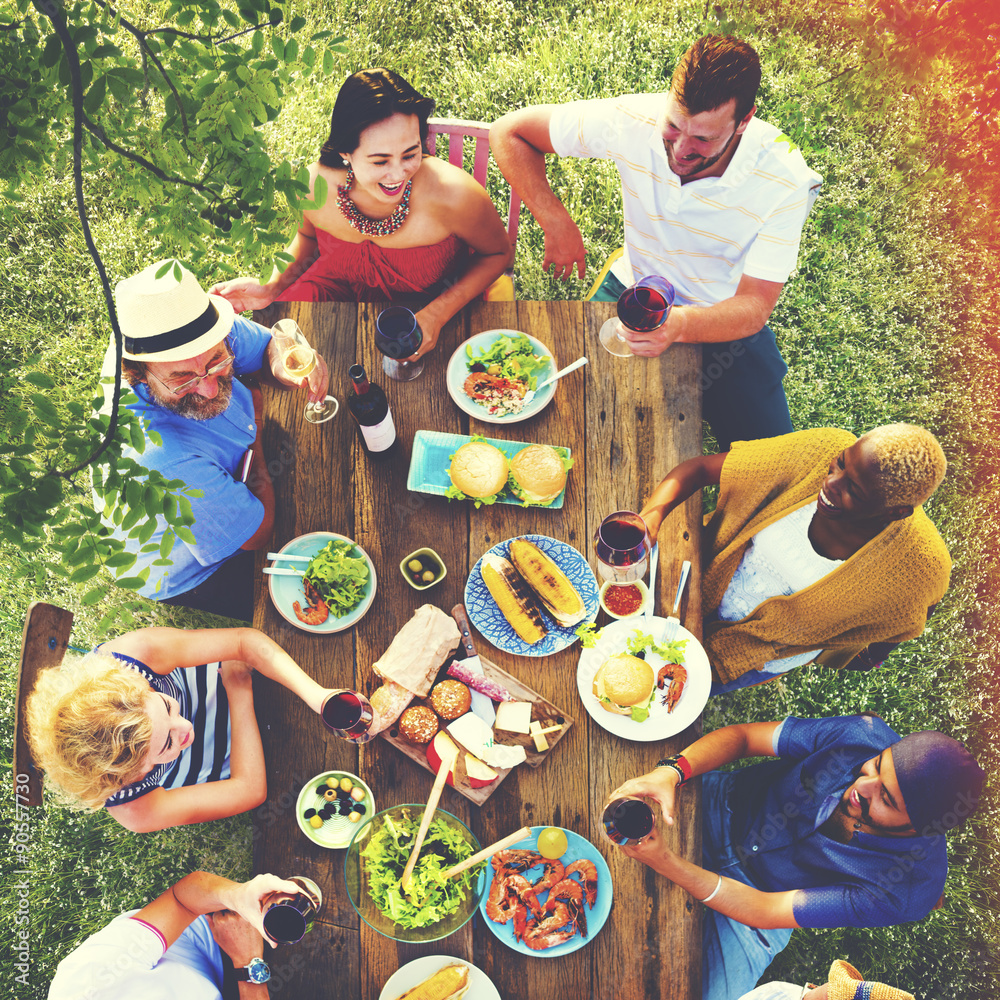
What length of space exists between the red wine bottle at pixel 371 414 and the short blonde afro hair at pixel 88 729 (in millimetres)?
1164

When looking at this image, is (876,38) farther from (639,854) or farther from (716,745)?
(639,854)

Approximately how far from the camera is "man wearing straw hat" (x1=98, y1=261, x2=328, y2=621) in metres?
2.61

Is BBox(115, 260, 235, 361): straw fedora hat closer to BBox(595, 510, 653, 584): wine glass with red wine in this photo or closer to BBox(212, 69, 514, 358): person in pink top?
BBox(212, 69, 514, 358): person in pink top

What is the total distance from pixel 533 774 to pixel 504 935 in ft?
1.68

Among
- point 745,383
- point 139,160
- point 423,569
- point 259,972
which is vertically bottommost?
point 259,972

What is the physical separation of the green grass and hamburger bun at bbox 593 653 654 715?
1584mm

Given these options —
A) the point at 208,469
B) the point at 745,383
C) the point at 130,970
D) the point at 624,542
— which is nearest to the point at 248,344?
the point at 208,469

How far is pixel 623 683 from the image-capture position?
8.16 ft

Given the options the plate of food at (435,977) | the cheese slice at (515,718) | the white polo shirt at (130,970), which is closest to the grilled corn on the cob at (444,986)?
the plate of food at (435,977)

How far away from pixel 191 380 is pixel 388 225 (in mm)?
1158

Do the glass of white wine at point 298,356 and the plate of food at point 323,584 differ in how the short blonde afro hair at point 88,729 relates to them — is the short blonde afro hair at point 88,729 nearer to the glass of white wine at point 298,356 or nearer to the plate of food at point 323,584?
the plate of food at point 323,584

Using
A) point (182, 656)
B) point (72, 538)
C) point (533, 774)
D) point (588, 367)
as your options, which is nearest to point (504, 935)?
point (533, 774)

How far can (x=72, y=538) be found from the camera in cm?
176

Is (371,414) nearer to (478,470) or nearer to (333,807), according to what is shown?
(478,470)
